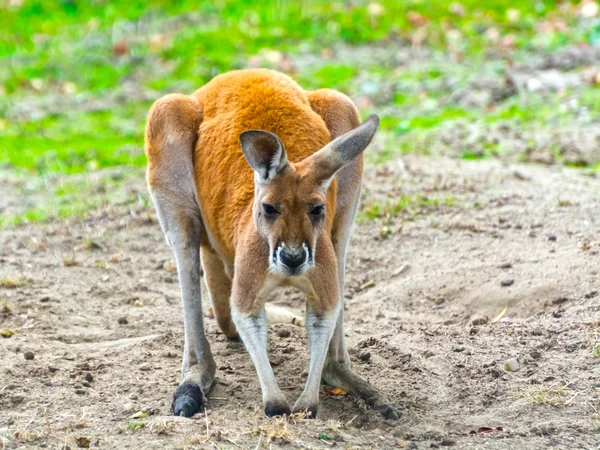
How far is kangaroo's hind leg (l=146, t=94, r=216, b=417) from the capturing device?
16.9 ft

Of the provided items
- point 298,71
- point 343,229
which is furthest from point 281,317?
point 298,71

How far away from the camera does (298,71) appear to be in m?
11.7

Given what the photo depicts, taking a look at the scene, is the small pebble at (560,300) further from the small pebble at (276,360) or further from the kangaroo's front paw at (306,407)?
the kangaroo's front paw at (306,407)

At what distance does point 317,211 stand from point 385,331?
1576mm

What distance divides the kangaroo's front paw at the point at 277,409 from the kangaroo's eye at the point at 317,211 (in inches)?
33.0

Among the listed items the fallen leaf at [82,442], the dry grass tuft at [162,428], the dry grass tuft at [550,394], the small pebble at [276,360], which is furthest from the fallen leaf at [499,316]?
the fallen leaf at [82,442]

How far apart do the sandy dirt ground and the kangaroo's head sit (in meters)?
0.71

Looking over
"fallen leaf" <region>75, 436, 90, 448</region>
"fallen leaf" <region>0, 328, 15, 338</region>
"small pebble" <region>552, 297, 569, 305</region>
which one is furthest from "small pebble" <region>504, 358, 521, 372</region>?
"fallen leaf" <region>0, 328, 15, 338</region>

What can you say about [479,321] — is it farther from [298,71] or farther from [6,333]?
[298,71]

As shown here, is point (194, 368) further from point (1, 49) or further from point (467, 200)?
point (1, 49)

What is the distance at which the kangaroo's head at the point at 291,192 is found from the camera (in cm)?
423

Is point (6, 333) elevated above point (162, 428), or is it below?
below

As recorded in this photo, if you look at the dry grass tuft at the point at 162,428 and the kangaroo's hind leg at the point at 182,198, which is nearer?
the dry grass tuft at the point at 162,428

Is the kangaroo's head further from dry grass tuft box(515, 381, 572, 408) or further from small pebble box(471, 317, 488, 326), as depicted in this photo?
small pebble box(471, 317, 488, 326)
